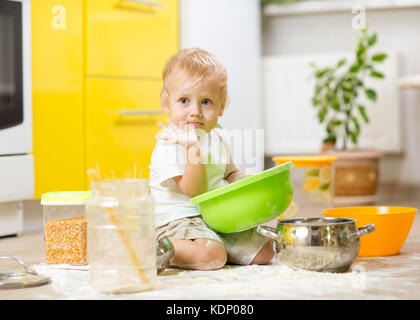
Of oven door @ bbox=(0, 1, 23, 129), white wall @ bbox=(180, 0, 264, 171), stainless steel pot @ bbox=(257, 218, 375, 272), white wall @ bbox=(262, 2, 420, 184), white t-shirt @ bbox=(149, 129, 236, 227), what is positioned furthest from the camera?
white wall @ bbox=(262, 2, 420, 184)

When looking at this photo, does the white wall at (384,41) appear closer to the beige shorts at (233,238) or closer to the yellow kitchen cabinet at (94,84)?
the yellow kitchen cabinet at (94,84)

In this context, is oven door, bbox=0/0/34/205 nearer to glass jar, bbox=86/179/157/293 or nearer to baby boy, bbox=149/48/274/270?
baby boy, bbox=149/48/274/270

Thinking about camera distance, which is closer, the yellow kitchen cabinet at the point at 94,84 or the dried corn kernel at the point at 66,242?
the dried corn kernel at the point at 66,242

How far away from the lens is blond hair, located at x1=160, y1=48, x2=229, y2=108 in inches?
51.6

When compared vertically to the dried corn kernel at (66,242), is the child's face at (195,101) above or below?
above

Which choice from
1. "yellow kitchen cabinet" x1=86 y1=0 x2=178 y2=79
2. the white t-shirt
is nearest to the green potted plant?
"yellow kitchen cabinet" x1=86 y1=0 x2=178 y2=79

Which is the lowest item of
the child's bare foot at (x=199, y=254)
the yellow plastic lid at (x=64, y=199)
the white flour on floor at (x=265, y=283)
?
the white flour on floor at (x=265, y=283)

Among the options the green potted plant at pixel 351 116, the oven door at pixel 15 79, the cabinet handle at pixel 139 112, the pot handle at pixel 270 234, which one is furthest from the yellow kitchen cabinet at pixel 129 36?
the pot handle at pixel 270 234

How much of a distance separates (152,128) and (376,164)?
0.96 m

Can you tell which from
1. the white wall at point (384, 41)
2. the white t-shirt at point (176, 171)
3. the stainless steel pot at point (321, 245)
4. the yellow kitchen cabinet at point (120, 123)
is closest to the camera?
the stainless steel pot at point (321, 245)

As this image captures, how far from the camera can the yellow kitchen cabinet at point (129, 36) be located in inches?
78.5

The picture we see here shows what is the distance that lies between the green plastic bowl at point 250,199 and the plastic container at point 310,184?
41 cm

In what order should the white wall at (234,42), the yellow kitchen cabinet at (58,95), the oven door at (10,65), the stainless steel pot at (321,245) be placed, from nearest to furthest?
the stainless steel pot at (321,245), the oven door at (10,65), the yellow kitchen cabinet at (58,95), the white wall at (234,42)

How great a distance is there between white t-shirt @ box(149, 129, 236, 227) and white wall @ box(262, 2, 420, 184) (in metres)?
1.74
